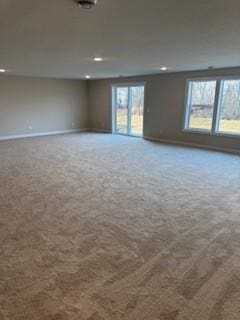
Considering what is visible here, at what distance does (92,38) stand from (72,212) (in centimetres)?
239

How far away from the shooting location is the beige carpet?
5.78 ft

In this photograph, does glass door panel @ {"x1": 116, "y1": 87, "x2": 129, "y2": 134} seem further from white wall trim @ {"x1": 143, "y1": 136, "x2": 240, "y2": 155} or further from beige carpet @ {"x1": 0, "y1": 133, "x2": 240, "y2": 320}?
beige carpet @ {"x1": 0, "y1": 133, "x2": 240, "y2": 320}

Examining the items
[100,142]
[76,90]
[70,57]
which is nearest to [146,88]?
[100,142]

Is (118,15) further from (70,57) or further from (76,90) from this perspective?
(76,90)

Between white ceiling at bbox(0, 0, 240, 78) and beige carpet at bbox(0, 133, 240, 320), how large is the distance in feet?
7.46

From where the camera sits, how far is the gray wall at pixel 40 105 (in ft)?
27.8

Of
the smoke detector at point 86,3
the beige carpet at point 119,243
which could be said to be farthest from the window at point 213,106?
the smoke detector at point 86,3

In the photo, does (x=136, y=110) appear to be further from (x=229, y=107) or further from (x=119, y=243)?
(x=119, y=243)

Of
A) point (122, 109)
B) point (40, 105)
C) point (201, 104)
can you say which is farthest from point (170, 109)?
point (40, 105)

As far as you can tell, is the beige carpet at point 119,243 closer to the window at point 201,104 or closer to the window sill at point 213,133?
the window sill at point 213,133

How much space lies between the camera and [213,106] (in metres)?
6.98

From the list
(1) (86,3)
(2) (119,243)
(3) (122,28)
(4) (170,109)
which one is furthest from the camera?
(4) (170,109)

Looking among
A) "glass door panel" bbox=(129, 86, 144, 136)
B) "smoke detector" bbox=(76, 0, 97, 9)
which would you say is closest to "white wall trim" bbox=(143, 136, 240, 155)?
"glass door panel" bbox=(129, 86, 144, 136)

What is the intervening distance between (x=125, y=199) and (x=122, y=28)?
230cm
